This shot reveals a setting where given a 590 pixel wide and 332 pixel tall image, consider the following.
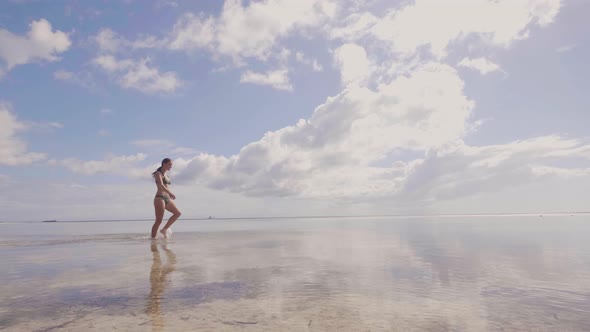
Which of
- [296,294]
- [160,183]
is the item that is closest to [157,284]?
[296,294]

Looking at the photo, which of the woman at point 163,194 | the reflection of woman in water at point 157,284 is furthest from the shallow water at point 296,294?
the woman at point 163,194

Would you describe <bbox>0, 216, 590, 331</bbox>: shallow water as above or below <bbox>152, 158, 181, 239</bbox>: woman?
below

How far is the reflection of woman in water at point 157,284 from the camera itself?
145 inches

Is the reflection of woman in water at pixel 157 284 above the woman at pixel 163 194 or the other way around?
the other way around

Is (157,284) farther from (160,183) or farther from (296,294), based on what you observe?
(160,183)

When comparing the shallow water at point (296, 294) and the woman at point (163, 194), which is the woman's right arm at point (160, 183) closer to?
the woman at point (163, 194)

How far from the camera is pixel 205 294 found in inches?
191

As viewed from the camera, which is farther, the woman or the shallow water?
the woman

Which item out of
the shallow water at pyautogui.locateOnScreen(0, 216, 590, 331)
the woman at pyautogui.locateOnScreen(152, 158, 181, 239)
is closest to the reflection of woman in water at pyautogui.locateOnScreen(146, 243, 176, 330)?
the shallow water at pyautogui.locateOnScreen(0, 216, 590, 331)

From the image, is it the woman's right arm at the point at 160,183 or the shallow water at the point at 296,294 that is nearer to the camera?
the shallow water at the point at 296,294

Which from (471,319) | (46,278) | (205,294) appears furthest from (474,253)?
(46,278)

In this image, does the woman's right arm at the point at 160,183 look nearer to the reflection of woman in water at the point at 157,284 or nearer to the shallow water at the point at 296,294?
the reflection of woman in water at the point at 157,284

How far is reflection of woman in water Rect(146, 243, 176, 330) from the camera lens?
12.1 ft

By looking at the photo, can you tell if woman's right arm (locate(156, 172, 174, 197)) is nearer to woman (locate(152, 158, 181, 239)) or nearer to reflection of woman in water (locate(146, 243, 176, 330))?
woman (locate(152, 158, 181, 239))
